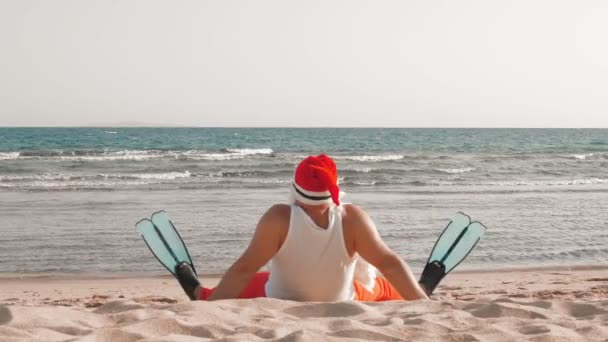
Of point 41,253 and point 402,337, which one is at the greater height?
point 402,337

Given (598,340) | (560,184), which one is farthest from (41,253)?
(560,184)

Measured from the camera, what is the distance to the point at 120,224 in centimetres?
1105

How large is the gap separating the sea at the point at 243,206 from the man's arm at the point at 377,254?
120cm

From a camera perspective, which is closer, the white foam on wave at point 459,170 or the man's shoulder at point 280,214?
the man's shoulder at point 280,214

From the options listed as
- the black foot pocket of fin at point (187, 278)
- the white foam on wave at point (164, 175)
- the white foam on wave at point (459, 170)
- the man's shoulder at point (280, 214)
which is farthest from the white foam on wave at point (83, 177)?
the man's shoulder at point (280, 214)

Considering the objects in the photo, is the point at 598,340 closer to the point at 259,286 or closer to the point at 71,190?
the point at 259,286

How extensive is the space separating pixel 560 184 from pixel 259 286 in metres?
16.7

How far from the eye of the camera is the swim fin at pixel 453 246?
17.6 ft

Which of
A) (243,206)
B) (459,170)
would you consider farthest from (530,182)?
(243,206)

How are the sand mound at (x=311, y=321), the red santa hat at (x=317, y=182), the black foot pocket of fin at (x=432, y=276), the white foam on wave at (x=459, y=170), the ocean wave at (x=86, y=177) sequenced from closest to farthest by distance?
the sand mound at (x=311, y=321)
the red santa hat at (x=317, y=182)
the black foot pocket of fin at (x=432, y=276)
the ocean wave at (x=86, y=177)
the white foam on wave at (x=459, y=170)

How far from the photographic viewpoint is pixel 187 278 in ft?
17.0

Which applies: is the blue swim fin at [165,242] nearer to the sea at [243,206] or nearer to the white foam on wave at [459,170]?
the sea at [243,206]

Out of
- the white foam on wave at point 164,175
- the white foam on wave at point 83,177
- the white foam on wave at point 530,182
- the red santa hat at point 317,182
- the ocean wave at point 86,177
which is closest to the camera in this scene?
the red santa hat at point 317,182

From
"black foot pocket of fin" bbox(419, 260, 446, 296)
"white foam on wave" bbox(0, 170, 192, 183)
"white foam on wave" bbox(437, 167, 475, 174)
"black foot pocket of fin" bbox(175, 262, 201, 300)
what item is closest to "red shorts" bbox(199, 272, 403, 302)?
"black foot pocket of fin" bbox(175, 262, 201, 300)
